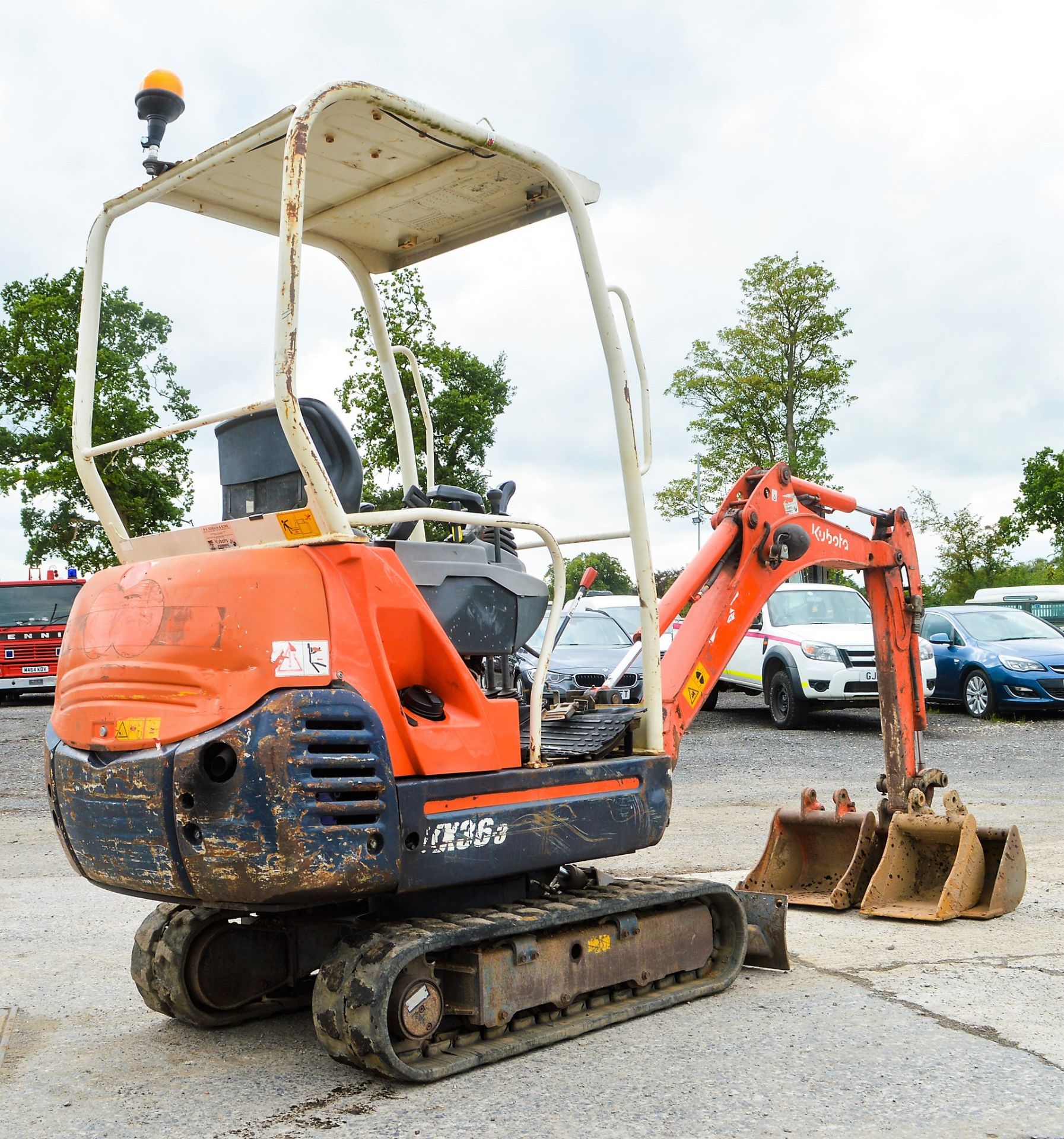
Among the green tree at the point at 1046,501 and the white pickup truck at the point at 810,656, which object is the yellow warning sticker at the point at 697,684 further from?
the green tree at the point at 1046,501

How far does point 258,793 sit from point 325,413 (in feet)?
4.06

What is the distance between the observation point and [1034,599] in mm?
27016

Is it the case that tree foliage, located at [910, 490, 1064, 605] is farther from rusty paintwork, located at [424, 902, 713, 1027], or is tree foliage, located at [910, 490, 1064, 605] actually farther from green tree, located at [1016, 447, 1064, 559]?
rusty paintwork, located at [424, 902, 713, 1027]

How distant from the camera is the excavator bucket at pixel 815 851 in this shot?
6.46 metres

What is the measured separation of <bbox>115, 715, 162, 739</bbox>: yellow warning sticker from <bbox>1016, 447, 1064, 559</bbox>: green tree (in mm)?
48219

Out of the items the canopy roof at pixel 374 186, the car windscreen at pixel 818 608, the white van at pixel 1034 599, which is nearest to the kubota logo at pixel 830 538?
the canopy roof at pixel 374 186

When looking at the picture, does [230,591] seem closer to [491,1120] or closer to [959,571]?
[491,1120]

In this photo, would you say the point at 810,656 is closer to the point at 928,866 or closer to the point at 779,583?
the point at 928,866

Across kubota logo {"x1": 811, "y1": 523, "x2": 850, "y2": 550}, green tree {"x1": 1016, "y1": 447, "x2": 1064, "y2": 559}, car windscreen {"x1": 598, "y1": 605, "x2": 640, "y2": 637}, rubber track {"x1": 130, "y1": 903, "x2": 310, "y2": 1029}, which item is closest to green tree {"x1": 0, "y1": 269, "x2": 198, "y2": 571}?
rubber track {"x1": 130, "y1": 903, "x2": 310, "y2": 1029}

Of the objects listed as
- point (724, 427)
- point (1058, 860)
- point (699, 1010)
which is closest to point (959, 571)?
point (724, 427)

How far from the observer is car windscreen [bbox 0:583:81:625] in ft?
76.4

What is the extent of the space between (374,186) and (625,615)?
41.4ft

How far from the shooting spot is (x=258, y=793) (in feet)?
11.7

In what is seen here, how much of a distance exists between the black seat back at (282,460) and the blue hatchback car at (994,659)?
1344 centimetres
